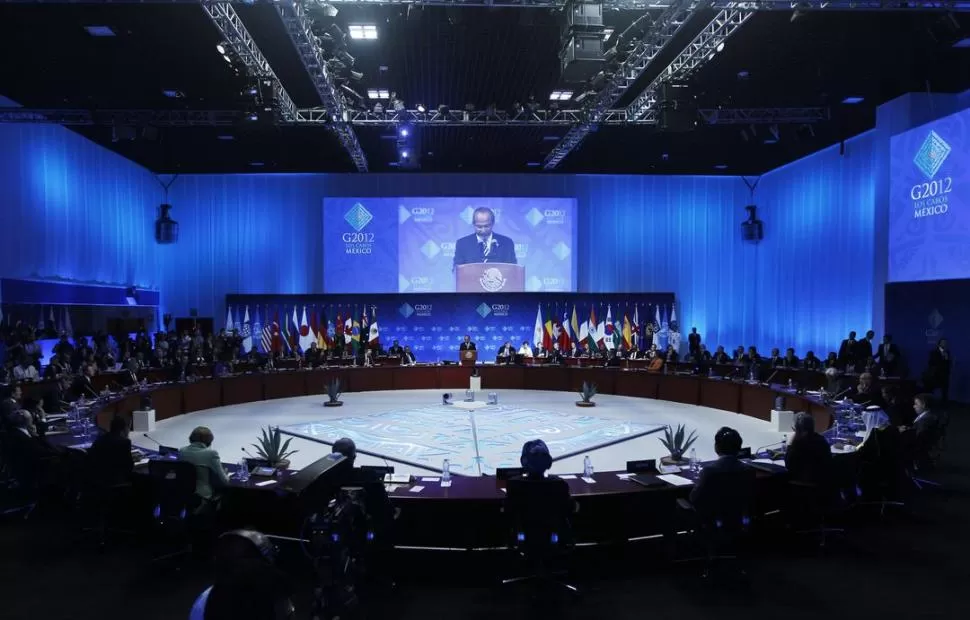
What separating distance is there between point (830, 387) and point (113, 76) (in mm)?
13876

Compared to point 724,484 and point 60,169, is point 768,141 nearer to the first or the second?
point 724,484

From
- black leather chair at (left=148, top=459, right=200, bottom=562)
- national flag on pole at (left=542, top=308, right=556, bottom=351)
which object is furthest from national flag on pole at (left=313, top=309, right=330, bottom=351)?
Result: black leather chair at (left=148, top=459, right=200, bottom=562)

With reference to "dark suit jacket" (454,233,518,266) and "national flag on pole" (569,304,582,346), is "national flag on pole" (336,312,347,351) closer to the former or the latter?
"dark suit jacket" (454,233,518,266)

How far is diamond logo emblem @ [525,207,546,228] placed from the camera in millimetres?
18016

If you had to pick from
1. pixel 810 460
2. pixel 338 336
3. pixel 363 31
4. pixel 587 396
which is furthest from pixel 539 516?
pixel 338 336

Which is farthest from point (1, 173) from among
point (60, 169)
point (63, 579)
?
point (63, 579)

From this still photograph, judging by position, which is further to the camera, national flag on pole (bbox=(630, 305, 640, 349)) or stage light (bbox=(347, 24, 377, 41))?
national flag on pole (bbox=(630, 305, 640, 349))

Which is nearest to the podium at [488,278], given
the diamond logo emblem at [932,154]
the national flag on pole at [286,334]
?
the national flag on pole at [286,334]

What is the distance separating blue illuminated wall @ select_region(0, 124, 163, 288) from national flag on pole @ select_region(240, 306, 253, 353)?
299 centimetres

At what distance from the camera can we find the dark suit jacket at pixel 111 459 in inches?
193

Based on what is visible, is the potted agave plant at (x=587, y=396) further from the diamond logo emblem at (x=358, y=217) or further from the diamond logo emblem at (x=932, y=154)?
the diamond logo emblem at (x=358, y=217)

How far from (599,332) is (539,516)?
14766 millimetres

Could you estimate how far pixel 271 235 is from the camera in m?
18.6

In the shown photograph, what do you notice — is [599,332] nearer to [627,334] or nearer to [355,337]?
[627,334]
